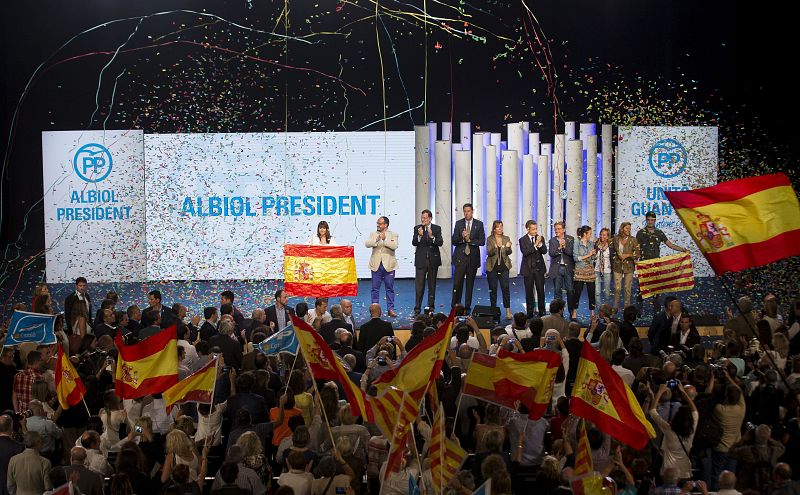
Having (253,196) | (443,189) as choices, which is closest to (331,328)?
(253,196)

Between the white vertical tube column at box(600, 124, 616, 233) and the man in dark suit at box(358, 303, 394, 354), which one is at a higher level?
the white vertical tube column at box(600, 124, 616, 233)

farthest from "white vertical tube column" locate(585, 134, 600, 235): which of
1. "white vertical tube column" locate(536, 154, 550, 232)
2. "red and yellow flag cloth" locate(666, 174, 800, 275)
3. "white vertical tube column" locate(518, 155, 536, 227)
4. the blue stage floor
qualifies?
"red and yellow flag cloth" locate(666, 174, 800, 275)

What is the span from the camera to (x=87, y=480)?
7746mm

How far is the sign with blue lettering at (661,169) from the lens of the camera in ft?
63.8

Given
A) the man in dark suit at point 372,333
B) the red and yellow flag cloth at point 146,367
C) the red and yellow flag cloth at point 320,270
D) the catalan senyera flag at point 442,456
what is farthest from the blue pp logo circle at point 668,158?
the catalan senyera flag at point 442,456

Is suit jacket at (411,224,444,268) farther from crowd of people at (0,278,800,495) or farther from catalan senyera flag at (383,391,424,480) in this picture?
catalan senyera flag at (383,391,424,480)

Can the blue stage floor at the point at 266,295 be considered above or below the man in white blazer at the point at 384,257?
below

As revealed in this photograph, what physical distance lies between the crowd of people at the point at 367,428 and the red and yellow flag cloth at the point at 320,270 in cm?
324

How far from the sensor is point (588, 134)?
19578 mm

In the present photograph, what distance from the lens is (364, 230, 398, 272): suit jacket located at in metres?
16.1

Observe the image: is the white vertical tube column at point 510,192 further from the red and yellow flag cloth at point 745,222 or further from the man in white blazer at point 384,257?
the red and yellow flag cloth at point 745,222

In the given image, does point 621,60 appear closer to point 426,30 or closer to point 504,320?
point 426,30

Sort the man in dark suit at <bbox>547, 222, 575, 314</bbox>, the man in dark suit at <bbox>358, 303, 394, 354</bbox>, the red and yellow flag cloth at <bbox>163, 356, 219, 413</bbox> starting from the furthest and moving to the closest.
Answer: the man in dark suit at <bbox>547, 222, 575, 314</bbox> < the man in dark suit at <bbox>358, 303, 394, 354</bbox> < the red and yellow flag cloth at <bbox>163, 356, 219, 413</bbox>

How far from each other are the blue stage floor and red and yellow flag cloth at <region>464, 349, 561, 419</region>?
22.4 ft
